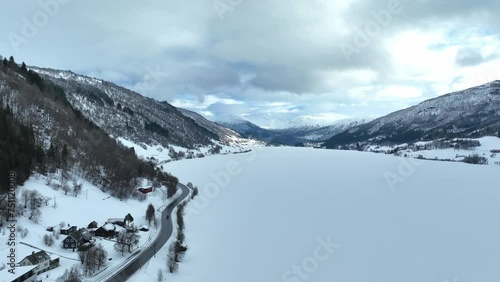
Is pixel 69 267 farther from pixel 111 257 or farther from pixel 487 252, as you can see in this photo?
pixel 487 252

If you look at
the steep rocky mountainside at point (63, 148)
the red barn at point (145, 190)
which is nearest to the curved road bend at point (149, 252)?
the red barn at point (145, 190)

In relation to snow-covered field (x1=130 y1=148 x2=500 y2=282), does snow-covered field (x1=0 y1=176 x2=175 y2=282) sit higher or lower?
higher

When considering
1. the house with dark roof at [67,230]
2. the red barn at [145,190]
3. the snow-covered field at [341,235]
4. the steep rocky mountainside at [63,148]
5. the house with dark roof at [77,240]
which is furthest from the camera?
the red barn at [145,190]

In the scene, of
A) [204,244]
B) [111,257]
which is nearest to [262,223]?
[204,244]

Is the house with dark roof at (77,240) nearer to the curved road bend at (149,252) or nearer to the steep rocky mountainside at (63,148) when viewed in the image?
the curved road bend at (149,252)

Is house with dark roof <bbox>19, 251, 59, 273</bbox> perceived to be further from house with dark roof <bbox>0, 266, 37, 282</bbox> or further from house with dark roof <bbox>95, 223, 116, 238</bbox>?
house with dark roof <bbox>95, 223, 116, 238</bbox>

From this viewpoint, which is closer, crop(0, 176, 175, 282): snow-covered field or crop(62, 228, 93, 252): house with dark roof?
crop(0, 176, 175, 282): snow-covered field

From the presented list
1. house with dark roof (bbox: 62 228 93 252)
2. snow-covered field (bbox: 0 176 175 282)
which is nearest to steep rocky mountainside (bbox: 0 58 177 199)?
snow-covered field (bbox: 0 176 175 282)
